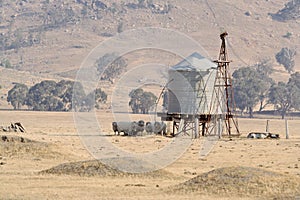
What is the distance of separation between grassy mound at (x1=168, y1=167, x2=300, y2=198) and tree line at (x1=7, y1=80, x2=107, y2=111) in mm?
109779

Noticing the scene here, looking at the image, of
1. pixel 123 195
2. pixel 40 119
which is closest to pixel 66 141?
pixel 123 195

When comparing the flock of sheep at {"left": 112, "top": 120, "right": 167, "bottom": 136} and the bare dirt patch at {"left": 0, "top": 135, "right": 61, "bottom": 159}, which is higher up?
the flock of sheep at {"left": 112, "top": 120, "right": 167, "bottom": 136}

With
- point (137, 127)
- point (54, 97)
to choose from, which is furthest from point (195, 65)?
point (54, 97)

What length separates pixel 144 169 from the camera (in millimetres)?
33219

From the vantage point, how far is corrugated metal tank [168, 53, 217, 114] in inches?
2475

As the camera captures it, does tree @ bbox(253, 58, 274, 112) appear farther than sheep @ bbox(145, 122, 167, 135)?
Yes

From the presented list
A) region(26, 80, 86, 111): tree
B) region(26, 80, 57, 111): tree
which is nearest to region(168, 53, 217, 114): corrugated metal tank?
region(26, 80, 86, 111): tree

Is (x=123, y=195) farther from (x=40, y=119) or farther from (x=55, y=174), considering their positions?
(x=40, y=119)

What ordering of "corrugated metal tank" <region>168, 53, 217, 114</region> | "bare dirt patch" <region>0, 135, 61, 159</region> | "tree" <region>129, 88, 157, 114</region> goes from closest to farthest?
1. "bare dirt patch" <region>0, 135, 61, 159</region>
2. "corrugated metal tank" <region>168, 53, 217, 114</region>
3. "tree" <region>129, 88, 157, 114</region>

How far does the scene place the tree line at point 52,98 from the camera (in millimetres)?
140000

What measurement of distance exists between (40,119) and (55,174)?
77.3m

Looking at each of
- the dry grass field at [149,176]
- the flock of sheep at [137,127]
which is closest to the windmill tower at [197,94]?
the flock of sheep at [137,127]

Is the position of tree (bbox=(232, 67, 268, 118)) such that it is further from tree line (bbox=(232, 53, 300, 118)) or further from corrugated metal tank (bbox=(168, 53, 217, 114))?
corrugated metal tank (bbox=(168, 53, 217, 114))

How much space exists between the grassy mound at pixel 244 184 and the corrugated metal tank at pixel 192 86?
34.2 meters
